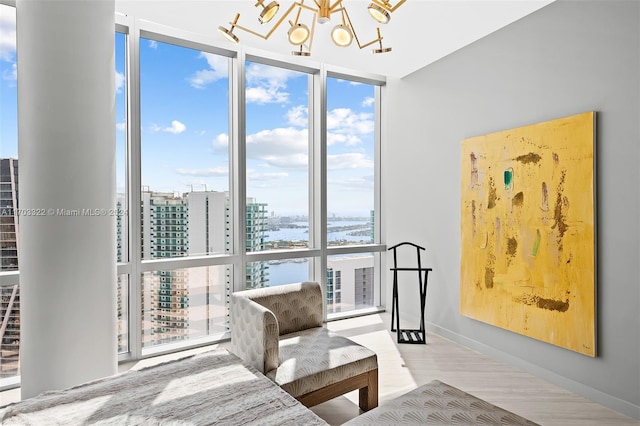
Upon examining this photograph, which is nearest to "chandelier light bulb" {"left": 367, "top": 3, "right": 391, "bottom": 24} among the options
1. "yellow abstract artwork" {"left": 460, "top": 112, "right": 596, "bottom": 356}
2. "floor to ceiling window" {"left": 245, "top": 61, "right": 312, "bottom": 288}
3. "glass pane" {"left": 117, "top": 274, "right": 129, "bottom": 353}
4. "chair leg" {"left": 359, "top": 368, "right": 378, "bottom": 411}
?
"yellow abstract artwork" {"left": 460, "top": 112, "right": 596, "bottom": 356}

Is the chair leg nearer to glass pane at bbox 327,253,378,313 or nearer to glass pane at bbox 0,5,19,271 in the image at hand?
glass pane at bbox 327,253,378,313

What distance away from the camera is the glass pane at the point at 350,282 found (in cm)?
447

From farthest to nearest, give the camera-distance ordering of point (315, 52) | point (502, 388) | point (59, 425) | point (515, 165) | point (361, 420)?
point (315, 52) < point (515, 165) < point (502, 388) < point (361, 420) < point (59, 425)

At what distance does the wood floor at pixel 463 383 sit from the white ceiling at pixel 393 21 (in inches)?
108

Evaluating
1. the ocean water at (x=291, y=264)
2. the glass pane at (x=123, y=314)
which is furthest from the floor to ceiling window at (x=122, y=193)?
the ocean water at (x=291, y=264)

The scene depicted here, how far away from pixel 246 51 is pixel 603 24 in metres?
2.91

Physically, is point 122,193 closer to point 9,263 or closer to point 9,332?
point 9,263

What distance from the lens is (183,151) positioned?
3.66 metres

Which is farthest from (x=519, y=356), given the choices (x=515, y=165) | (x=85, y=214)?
(x=85, y=214)

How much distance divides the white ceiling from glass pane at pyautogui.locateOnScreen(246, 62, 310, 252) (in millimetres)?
459

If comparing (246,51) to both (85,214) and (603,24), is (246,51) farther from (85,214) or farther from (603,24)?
(603,24)

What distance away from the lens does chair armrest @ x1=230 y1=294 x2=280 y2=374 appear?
229cm

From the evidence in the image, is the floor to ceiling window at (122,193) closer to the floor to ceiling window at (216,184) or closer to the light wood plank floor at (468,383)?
the floor to ceiling window at (216,184)

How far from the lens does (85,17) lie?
229 centimetres
